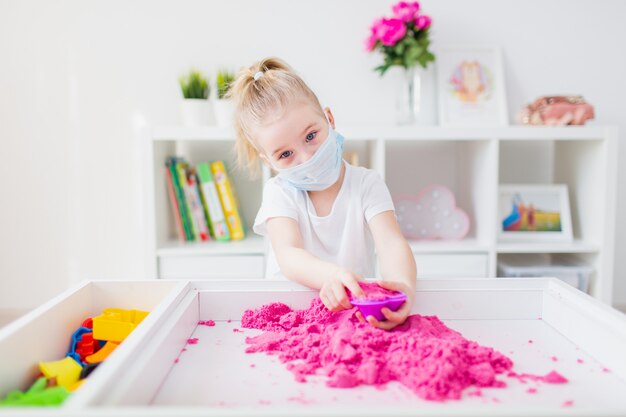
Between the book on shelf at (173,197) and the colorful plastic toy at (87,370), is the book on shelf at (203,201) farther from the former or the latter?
the colorful plastic toy at (87,370)

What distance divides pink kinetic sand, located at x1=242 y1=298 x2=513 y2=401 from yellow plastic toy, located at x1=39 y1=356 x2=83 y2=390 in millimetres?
214

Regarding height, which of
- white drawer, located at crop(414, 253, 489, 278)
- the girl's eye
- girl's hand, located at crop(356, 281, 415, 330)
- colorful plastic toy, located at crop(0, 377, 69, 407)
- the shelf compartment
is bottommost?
white drawer, located at crop(414, 253, 489, 278)

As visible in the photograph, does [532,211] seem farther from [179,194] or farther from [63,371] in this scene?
[63,371]

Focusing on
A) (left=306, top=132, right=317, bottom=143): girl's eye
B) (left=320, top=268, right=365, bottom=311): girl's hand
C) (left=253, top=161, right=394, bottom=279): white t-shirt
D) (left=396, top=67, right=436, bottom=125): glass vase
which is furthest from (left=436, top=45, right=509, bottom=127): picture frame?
(left=320, top=268, right=365, bottom=311): girl's hand

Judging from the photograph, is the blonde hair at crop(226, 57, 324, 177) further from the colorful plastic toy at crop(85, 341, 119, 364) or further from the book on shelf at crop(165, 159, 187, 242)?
the book on shelf at crop(165, 159, 187, 242)

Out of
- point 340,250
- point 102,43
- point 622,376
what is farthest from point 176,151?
point 622,376

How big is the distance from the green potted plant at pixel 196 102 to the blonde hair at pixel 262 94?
2.70 feet

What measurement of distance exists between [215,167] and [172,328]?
1.38m

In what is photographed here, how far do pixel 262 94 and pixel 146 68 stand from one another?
1.30 meters

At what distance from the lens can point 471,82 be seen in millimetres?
2180

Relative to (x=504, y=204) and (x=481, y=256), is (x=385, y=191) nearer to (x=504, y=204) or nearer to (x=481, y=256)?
(x=481, y=256)

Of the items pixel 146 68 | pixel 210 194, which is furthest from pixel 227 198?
pixel 146 68

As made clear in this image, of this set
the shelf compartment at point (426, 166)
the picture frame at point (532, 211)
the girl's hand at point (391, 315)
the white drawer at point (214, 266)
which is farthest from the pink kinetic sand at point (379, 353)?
the shelf compartment at point (426, 166)

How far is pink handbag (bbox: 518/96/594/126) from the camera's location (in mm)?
1924
